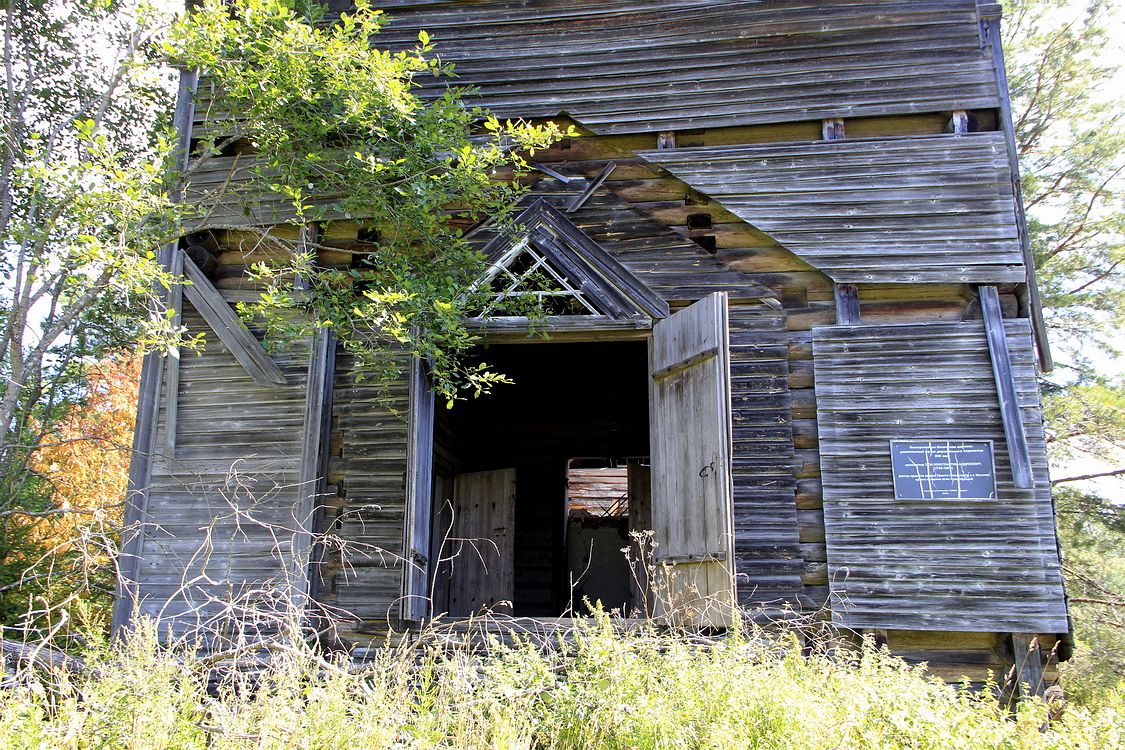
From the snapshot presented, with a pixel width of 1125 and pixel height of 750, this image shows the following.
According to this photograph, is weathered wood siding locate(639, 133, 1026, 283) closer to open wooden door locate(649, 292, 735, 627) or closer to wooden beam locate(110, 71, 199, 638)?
open wooden door locate(649, 292, 735, 627)

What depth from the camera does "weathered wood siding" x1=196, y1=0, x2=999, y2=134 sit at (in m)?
7.24

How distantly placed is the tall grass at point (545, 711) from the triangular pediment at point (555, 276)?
309 centimetres

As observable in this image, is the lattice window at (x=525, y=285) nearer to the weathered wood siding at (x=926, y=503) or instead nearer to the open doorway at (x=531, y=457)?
the weathered wood siding at (x=926, y=503)

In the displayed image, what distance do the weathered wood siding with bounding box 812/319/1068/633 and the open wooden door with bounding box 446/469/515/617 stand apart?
15.2 feet

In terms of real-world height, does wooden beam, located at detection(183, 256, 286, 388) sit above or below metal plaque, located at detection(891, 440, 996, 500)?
above

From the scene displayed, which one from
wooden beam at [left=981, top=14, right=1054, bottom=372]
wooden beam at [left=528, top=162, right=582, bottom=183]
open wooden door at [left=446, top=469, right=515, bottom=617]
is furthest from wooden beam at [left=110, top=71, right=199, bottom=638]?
wooden beam at [left=981, top=14, right=1054, bottom=372]

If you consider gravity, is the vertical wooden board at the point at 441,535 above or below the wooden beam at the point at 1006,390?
below

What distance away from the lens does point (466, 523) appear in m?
10.5

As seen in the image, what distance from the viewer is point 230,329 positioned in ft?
24.5

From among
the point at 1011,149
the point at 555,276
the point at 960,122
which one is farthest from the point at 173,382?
the point at 1011,149

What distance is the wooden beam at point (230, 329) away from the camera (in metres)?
7.33

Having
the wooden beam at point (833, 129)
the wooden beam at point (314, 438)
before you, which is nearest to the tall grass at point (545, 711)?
the wooden beam at point (314, 438)

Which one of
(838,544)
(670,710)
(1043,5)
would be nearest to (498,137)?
(838,544)

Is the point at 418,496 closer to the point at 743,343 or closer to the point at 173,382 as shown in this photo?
the point at 173,382
